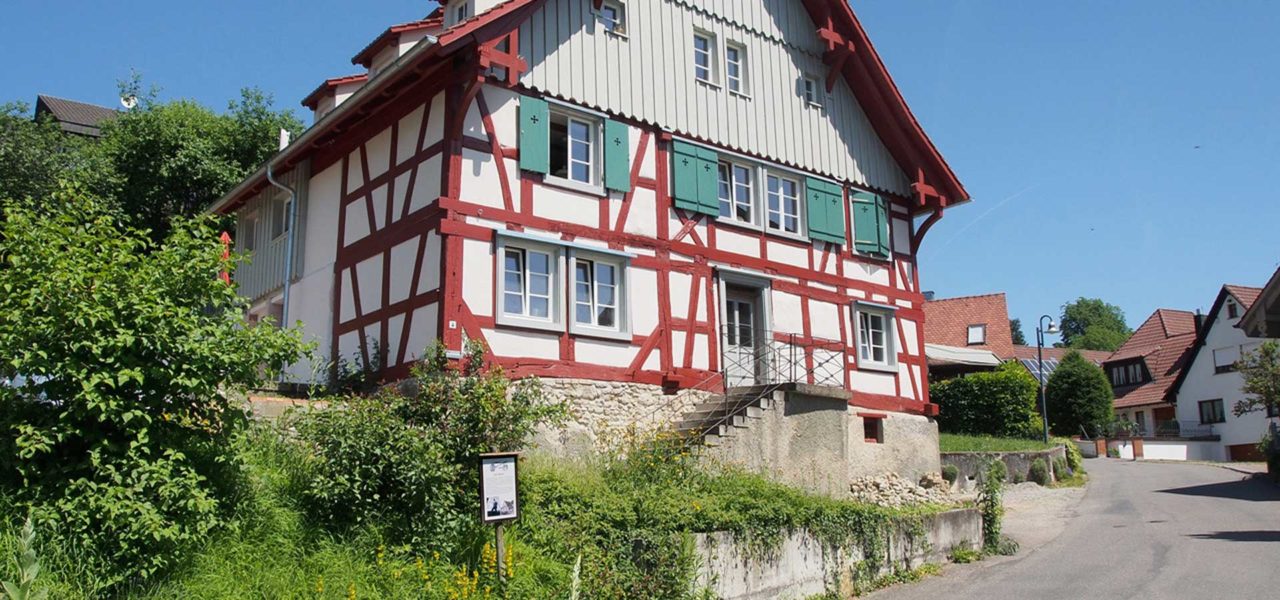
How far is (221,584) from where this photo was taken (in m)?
9.12

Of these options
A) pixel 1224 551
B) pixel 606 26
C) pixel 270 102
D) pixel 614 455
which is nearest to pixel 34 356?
pixel 614 455

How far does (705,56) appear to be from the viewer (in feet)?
64.0

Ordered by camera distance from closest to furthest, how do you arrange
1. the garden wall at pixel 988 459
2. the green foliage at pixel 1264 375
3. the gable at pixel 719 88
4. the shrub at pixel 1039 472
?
the gable at pixel 719 88
the garden wall at pixel 988 459
the green foliage at pixel 1264 375
the shrub at pixel 1039 472

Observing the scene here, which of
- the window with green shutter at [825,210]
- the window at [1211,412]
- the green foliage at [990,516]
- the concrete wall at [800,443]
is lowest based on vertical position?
the green foliage at [990,516]

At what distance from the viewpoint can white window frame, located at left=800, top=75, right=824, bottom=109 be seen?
20.8 metres

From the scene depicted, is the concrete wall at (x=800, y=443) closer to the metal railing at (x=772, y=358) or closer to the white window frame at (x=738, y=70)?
the metal railing at (x=772, y=358)

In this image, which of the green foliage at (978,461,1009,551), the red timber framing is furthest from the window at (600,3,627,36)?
the green foliage at (978,461,1009,551)

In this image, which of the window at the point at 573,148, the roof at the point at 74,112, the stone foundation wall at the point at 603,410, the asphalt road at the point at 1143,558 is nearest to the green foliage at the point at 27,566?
the stone foundation wall at the point at 603,410

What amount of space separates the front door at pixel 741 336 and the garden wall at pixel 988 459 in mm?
8500

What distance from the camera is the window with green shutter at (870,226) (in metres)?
21.3

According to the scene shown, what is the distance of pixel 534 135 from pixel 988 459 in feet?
50.3

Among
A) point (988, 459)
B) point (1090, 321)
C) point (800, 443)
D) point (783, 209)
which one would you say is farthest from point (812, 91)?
point (1090, 321)

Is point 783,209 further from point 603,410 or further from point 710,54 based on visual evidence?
point 603,410

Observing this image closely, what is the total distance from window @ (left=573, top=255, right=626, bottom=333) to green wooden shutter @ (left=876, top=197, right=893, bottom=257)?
21.5ft
